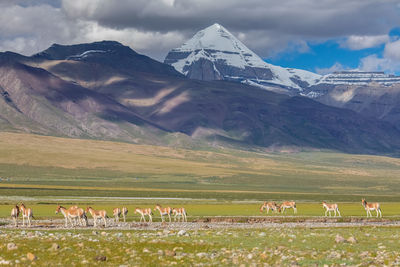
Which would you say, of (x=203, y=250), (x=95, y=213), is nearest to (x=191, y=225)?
(x=95, y=213)

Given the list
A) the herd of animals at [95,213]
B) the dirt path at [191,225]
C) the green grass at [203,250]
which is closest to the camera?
the green grass at [203,250]

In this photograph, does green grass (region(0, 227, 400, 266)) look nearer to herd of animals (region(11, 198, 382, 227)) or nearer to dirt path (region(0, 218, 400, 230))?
herd of animals (region(11, 198, 382, 227))

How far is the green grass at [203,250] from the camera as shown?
26.6 meters

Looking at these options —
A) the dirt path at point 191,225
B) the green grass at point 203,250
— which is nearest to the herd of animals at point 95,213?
the dirt path at point 191,225

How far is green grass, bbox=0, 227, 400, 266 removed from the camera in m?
26.6

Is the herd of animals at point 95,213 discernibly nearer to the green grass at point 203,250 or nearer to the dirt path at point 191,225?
the dirt path at point 191,225

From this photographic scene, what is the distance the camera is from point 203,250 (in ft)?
100

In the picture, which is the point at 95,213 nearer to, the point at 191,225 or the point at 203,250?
the point at 191,225

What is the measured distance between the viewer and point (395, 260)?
2622cm

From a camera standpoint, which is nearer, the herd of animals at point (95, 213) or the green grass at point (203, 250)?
the green grass at point (203, 250)

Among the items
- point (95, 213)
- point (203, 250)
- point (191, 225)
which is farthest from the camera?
point (191, 225)

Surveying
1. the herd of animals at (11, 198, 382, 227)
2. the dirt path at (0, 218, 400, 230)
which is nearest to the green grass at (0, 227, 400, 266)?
the herd of animals at (11, 198, 382, 227)

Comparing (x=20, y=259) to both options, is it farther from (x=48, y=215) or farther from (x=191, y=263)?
(x=48, y=215)

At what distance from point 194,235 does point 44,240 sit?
1021 cm
